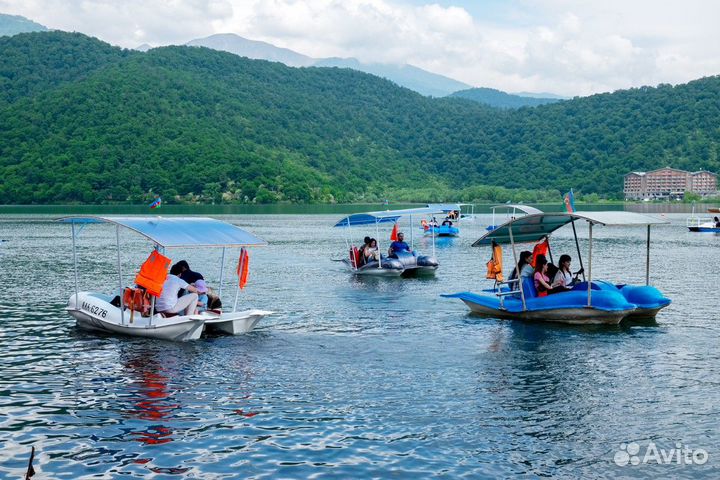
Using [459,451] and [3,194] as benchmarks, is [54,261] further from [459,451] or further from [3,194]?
[3,194]

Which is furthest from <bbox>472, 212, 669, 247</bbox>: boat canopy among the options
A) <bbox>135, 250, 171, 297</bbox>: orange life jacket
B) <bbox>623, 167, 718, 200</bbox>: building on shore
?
<bbox>623, 167, 718, 200</bbox>: building on shore

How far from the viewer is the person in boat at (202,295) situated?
22.1 metres

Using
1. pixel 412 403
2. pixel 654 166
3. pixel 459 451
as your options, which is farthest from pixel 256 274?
pixel 654 166

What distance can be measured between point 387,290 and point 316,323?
951 centimetres

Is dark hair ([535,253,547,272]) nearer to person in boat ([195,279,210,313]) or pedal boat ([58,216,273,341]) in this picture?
pedal boat ([58,216,273,341])

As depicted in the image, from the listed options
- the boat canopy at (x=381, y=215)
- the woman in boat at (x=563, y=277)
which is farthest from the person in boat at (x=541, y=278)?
the boat canopy at (x=381, y=215)

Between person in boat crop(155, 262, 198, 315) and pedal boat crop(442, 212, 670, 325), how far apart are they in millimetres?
9377

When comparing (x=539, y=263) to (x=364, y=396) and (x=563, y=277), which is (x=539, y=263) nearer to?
(x=563, y=277)

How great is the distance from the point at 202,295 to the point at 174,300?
1237mm

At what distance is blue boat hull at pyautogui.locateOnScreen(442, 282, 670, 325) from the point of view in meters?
23.1

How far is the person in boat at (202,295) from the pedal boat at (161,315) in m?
0.51

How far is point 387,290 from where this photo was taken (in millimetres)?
33656
